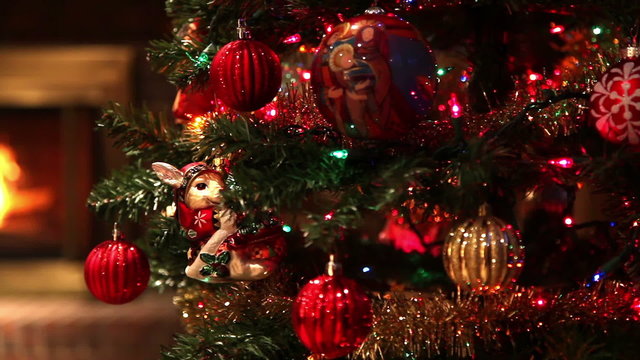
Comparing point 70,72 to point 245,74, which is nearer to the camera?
point 245,74

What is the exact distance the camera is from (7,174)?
8.82 feet

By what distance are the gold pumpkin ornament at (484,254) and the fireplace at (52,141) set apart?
2061 millimetres

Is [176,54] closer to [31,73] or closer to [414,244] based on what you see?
[414,244]

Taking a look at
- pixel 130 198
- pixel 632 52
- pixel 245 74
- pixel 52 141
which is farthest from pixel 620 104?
pixel 52 141

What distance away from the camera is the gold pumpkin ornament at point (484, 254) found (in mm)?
640

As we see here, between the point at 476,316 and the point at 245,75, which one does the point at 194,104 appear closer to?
the point at 245,75

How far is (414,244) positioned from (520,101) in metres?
0.37

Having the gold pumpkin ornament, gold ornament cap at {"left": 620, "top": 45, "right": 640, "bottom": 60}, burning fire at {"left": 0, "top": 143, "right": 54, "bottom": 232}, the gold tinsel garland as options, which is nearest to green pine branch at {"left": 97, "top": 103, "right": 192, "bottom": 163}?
the gold tinsel garland

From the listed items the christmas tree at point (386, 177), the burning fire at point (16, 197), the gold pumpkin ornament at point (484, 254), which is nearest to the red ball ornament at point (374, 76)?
the christmas tree at point (386, 177)

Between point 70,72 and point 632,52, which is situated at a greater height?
point 632,52

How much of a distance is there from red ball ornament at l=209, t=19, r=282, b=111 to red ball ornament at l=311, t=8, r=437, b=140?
7 cm

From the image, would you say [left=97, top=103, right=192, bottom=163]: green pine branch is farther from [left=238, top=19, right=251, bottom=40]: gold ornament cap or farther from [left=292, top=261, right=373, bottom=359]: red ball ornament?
[left=292, top=261, right=373, bottom=359]: red ball ornament

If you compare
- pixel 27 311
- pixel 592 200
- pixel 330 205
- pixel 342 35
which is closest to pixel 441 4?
pixel 342 35

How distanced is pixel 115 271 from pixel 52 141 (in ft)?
6.68
